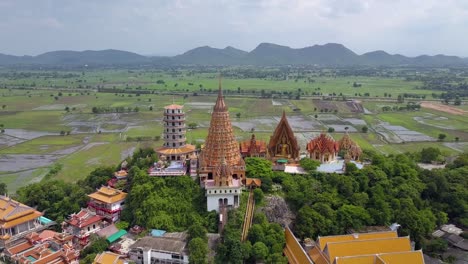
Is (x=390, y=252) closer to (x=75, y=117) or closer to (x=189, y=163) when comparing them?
(x=189, y=163)

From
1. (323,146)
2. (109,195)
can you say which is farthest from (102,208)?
(323,146)

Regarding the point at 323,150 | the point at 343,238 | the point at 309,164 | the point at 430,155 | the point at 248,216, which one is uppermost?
the point at 323,150

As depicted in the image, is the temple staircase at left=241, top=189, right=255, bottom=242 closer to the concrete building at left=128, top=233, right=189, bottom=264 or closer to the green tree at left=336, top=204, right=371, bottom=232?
the concrete building at left=128, top=233, right=189, bottom=264

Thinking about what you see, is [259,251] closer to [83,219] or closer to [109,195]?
[109,195]

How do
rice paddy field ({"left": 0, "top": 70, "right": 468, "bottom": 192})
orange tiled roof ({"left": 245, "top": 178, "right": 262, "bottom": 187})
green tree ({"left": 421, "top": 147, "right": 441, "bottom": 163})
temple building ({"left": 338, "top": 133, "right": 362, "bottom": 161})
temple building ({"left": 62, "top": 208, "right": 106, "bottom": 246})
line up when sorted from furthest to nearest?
rice paddy field ({"left": 0, "top": 70, "right": 468, "bottom": 192}) < green tree ({"left": 421, "top": 147, "right": 441, "bottom": 163}) < temple building ({"left": 338, "top": 133, "right": 362, "bottom": 161}) < orange tiled roof ({"left": 245, "top": 178, "right": 262, "bottom": 187}) < temple building ({"left": 62, "top": 208, "right": 106, "bottom": 246})

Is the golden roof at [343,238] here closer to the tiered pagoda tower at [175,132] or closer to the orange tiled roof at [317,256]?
the orange tiled roof at [317,256]

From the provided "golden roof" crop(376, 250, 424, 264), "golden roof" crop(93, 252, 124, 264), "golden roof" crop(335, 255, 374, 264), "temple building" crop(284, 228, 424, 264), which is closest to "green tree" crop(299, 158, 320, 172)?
"temple building" crop(284, 228, 424, 264)

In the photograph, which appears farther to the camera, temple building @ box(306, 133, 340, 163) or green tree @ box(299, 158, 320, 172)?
temple building @ box(306, 133, 340, 163)
